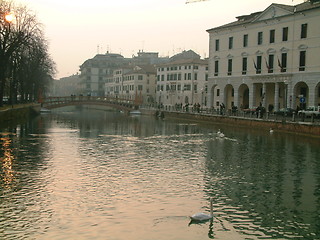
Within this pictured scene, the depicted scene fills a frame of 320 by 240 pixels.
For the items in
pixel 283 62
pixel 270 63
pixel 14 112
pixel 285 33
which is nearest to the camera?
pixel 285 33

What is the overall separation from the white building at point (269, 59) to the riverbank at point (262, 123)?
390cm

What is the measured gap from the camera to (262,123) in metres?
48.1

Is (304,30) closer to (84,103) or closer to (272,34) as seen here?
(272,34)

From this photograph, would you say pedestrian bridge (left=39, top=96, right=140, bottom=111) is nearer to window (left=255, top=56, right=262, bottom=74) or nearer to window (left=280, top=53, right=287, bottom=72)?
window (left=255, top=56, right=262, bottom=74)

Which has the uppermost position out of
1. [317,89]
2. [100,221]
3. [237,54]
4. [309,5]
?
[309,5]

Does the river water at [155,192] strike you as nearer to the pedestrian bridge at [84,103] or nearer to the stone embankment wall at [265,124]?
the stone embankment wall at [265,124]

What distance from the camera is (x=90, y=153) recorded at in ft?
94.1

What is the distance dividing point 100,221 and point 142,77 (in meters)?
107

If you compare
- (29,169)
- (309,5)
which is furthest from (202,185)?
(309,5)

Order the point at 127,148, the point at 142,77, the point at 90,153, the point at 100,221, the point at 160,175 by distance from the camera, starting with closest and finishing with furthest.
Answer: the point at 100,221
the point at 160,175
the point at 90,153
the point at 127,148
the point at 142,77

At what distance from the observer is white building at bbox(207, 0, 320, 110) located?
168 ft

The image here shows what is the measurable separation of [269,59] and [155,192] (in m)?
44.6

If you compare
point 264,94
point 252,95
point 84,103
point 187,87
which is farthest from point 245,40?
point 84,103

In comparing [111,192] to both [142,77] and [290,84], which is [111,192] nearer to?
[290,84]
